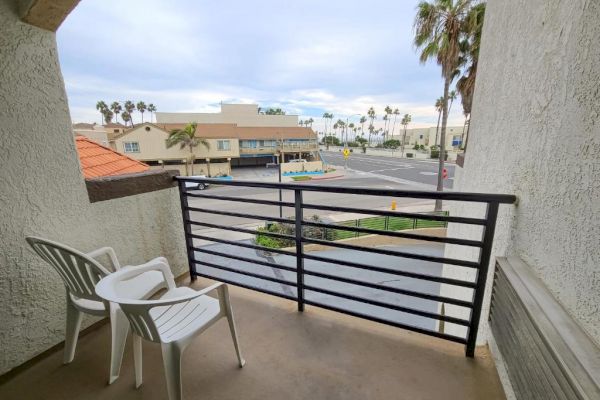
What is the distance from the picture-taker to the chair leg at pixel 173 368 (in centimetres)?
103

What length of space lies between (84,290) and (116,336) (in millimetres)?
287

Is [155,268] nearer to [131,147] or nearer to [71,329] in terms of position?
[71,329]

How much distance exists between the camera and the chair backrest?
1157 millimetres

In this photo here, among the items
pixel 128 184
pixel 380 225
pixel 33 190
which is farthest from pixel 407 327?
pixel 380 225

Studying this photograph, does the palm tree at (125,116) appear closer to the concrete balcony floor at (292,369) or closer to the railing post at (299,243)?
the concrete balcony floor at (292,369)

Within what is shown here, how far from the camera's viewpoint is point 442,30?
777cm

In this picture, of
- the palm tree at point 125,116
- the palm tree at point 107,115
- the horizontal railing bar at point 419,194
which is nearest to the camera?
the horizontal railing bar at point 419,194

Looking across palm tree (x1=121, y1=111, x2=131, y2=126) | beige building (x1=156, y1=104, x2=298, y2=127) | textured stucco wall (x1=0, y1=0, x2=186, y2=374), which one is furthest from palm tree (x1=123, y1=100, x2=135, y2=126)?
textured stucco wall (x1=0, y1=0, x2=186, y2=374)

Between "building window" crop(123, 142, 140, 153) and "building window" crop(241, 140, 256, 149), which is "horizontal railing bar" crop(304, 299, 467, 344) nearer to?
"building window" crop(123, 142, 140, 153)

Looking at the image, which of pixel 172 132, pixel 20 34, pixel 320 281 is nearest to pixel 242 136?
pixel 172 132

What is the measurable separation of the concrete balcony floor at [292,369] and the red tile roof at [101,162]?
1188 mm

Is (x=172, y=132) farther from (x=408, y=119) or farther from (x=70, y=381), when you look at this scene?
(x=408, y=119)

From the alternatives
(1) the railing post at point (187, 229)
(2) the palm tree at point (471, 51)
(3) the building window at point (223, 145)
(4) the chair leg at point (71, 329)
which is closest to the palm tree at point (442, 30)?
(2) the palm tree at point (471, 51)

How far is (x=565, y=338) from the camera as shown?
73 centimetres
